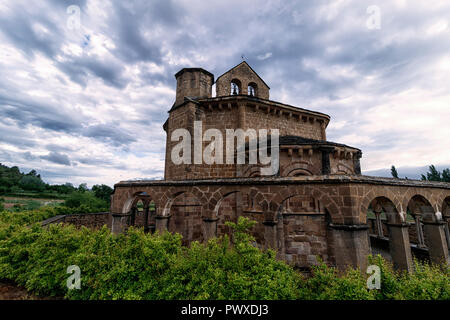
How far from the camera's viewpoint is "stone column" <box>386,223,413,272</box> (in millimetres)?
5570

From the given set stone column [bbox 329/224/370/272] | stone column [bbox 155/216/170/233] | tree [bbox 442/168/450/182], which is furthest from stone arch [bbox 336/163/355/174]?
tree [bbox 442/168/450/182]

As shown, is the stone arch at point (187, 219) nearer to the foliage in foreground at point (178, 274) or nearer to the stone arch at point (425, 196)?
the foliage in foreground at point (178, 274)

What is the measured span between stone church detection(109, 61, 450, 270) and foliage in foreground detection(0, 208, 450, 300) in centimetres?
Result: 191

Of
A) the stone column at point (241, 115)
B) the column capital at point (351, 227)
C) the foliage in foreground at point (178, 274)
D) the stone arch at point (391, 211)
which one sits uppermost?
the stone column at point (241, 115)

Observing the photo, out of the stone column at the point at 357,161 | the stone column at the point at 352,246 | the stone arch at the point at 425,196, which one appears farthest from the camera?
the stone column at the point at 357,161

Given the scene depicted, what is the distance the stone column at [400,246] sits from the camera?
5570mm

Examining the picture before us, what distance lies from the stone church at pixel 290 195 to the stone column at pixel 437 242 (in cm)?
2

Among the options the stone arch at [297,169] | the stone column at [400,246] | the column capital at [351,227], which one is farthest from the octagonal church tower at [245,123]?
the column capital at [351,227]

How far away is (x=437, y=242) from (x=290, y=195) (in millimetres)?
5499

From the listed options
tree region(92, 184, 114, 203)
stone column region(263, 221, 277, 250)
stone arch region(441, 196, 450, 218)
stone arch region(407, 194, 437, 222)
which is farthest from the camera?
tree region(92, 184, 114, 203)

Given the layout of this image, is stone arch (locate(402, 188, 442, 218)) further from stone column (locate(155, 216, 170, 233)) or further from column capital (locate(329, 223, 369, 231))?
stone column (locate(155, 216, 170, 233))

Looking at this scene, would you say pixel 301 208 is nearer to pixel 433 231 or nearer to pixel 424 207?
pixel 424 207

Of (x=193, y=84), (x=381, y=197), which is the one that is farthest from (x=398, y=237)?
(x=193, y=84)
